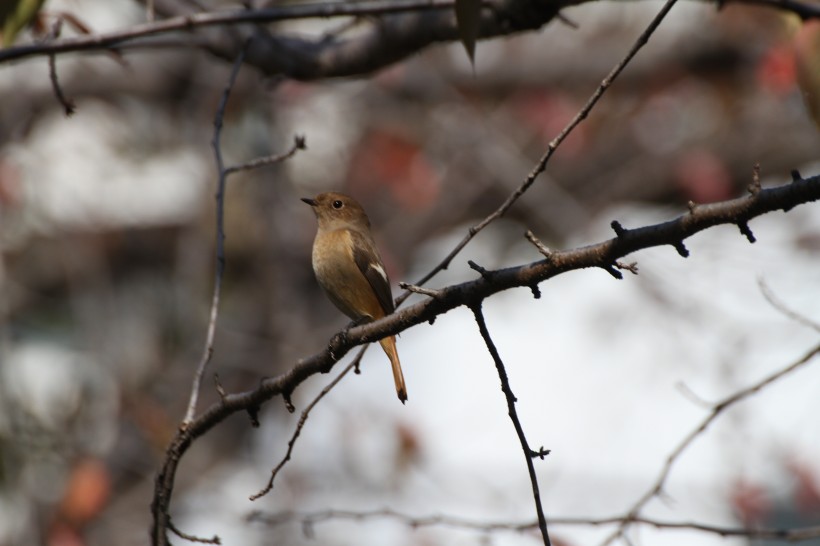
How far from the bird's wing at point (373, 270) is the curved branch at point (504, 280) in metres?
1.27

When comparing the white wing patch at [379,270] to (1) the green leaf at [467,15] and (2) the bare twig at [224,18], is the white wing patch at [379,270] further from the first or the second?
(1) the green leaf at [467,15]

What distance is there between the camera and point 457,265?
955cm

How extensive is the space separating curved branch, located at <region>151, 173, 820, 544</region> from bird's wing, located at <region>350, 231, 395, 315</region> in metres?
1.27

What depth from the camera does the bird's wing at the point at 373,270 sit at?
3.96m

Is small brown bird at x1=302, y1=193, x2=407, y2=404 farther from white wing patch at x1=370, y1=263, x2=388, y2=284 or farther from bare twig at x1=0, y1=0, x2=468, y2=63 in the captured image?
bare twig at x1=0, y1=0, x2=468, y2=63

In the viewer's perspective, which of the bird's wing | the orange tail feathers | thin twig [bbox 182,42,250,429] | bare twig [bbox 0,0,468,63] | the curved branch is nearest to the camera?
the curved branch

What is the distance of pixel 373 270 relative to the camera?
403cm

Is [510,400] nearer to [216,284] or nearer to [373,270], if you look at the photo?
A: [216,284]

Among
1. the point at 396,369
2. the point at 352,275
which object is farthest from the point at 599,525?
the point at 352,275

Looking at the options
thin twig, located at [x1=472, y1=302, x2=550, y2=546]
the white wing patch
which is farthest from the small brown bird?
thin twig, located at [x1=472, y1=302, x2=550, y2=546]

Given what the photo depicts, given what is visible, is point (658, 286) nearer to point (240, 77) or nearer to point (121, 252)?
point (240, 77)

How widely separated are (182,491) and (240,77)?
4.00 m

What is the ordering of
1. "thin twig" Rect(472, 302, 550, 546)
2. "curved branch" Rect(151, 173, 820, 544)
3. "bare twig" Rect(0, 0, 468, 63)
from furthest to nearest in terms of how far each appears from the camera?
"bare twig" Rect(0, 0, 468, 63) → "thin twig" Rect(472, 302, 550, 546) → "curved branch" Rect(151, 173, 820, 544)

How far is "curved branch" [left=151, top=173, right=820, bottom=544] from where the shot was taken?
5.98 ft
